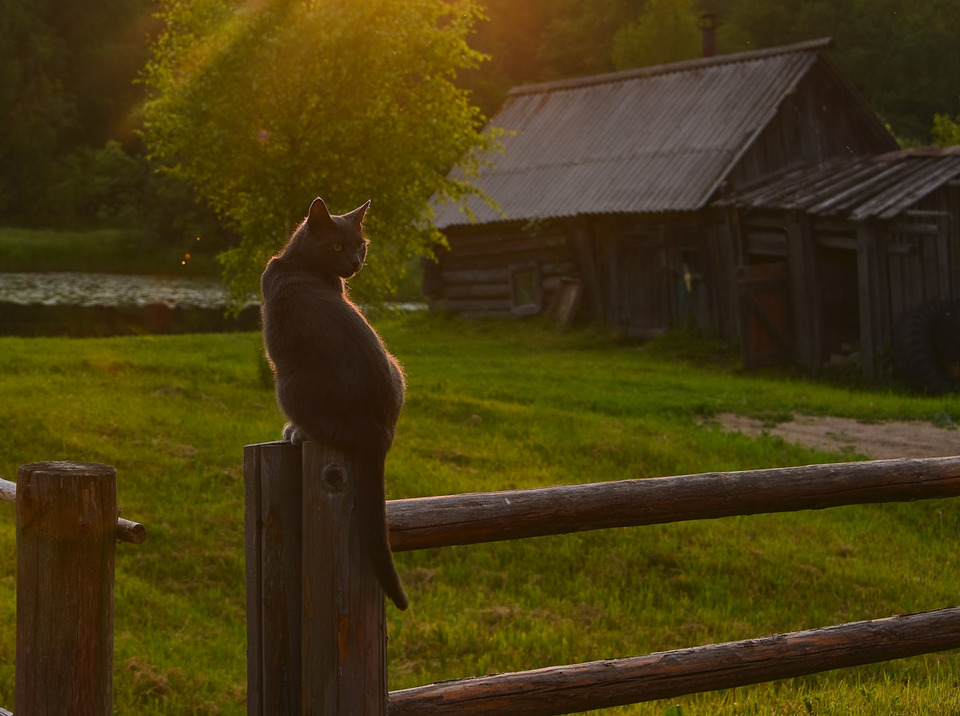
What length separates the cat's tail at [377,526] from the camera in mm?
3416

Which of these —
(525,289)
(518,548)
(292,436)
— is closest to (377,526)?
(292,436)

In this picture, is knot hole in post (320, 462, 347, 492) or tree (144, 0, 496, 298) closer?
knot hole in post (320, 462, 347, 492)

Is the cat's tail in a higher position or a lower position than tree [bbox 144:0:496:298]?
lower

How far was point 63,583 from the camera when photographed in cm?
321

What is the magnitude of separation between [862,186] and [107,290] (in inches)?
1123

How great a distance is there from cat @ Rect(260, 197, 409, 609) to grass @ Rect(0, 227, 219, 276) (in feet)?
156

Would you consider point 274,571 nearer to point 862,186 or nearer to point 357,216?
point 357,216

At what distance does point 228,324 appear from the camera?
33.2 meters

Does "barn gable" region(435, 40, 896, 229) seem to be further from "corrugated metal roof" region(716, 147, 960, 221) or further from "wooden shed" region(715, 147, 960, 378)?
"wooden shed" region(715, 147, 960, 378)

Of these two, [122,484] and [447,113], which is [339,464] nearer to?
[122,484]

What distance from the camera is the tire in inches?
710

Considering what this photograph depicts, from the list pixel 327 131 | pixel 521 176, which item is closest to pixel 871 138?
pixel 521 176

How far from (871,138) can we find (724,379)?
989cm

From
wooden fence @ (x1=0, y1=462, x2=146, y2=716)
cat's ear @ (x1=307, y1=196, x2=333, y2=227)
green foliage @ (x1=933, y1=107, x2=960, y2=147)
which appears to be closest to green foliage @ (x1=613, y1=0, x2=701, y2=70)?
green foliage @ (x1=933, y1=107, x2=960, y2=147)
